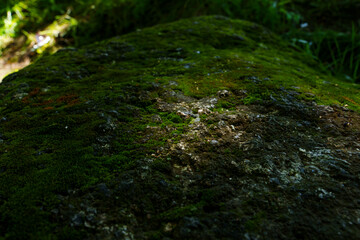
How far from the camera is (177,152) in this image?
170 cm

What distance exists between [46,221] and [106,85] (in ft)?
5.15

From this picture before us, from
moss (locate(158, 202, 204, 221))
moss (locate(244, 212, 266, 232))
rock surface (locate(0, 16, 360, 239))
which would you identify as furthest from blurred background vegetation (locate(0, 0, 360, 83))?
moss (locate(158, 202, 204, 221))

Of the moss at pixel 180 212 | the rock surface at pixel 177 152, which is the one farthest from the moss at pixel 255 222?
the moss at pixel 180 212

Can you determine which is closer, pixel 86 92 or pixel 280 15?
pixel 86 92

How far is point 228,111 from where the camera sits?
2111 millimetres

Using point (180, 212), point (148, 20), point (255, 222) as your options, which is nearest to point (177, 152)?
point (180, 212)

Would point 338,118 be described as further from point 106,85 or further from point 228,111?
point 106,85

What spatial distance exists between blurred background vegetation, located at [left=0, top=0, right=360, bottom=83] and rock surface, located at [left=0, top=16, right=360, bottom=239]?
2543 mm

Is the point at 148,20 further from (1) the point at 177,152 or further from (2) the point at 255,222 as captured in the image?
(2) the point at 255,222

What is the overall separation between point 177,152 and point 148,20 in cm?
521

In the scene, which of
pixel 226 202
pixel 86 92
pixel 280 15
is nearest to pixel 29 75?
pixel 86 92

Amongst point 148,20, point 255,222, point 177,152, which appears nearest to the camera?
point 255,222

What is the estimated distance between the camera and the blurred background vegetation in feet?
15.8

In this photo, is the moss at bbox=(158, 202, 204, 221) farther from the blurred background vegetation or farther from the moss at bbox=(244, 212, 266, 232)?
the blurred background vegetation
